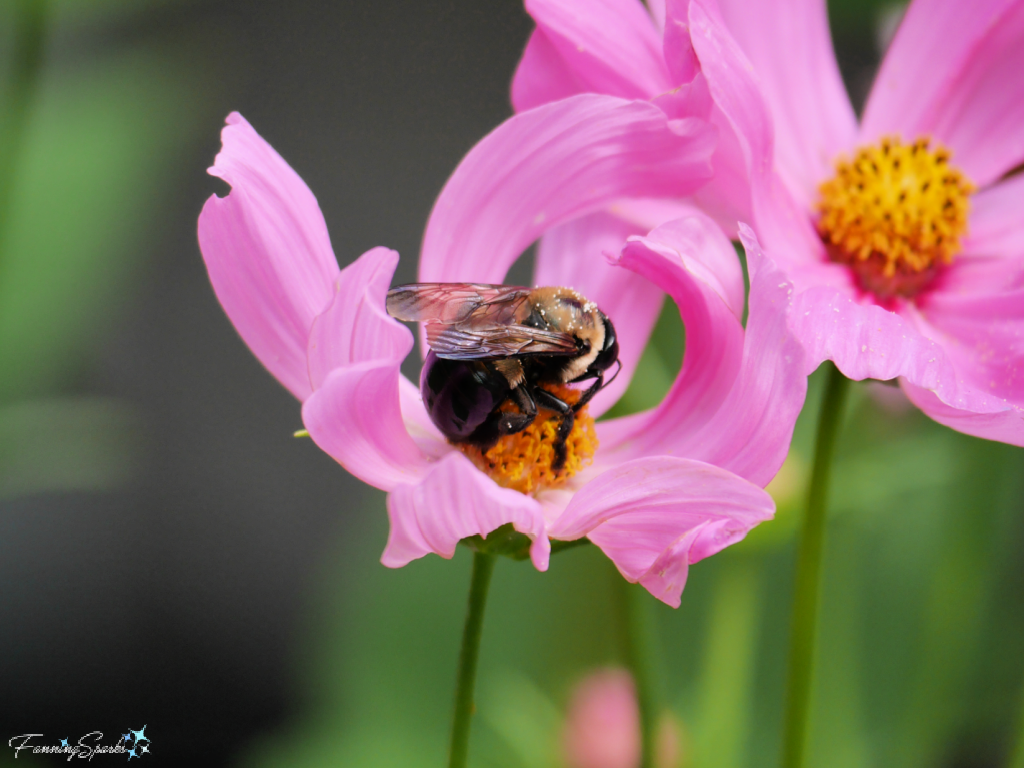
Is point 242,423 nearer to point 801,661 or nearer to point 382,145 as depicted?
point 382,145

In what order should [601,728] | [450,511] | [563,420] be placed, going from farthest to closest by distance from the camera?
[601,728], [563,420], [450,511]

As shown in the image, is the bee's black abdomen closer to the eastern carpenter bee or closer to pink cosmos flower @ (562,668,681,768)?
the eastern carpenter bee

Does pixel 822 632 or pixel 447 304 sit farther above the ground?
pixel 447 304

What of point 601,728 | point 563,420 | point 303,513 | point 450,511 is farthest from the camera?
point 303,513

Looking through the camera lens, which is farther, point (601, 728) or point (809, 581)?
point (601, 728)

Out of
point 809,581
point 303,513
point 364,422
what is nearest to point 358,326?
point 364,422

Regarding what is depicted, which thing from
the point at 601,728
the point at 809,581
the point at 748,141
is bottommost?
the point at 601,728

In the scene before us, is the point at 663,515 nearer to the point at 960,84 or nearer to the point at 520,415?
the point at 520,415
